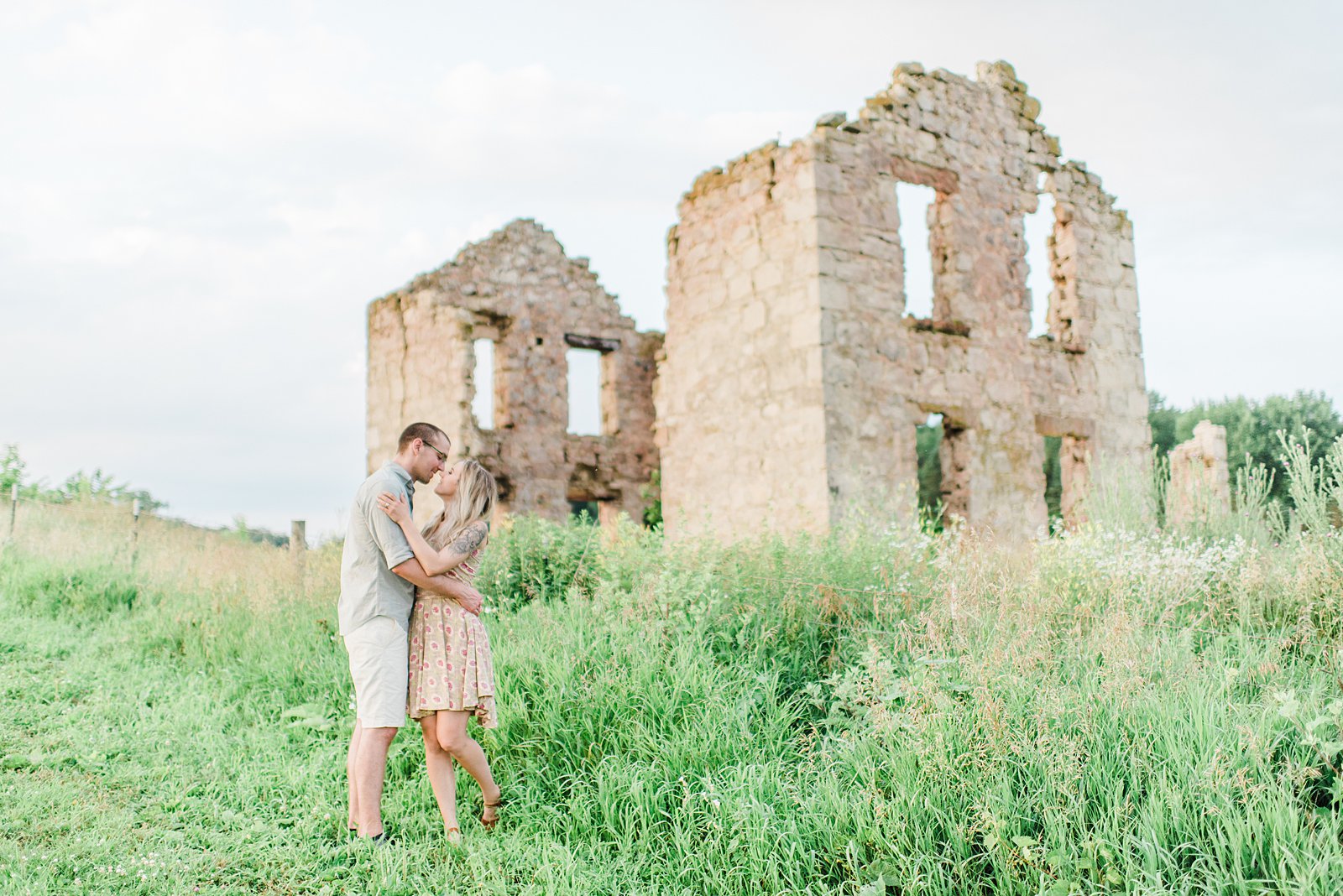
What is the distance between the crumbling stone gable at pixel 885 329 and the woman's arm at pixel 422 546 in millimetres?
5687

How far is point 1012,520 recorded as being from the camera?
39.9 feet

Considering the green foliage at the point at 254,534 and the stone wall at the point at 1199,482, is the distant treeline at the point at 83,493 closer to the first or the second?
the green foliage at the point at 254,534

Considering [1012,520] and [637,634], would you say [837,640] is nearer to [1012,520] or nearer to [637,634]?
[637,634]

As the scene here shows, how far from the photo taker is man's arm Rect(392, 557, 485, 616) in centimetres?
505

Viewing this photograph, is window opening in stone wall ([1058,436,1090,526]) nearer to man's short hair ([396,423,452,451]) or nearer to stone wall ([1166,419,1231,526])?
stone wall ([1166,419,1231,526])

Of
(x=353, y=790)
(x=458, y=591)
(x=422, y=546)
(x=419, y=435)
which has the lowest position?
(x=353, y=790)

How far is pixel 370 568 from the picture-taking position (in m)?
5.17

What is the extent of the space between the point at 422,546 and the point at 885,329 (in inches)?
283

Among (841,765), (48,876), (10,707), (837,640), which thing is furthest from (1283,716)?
(10,707)

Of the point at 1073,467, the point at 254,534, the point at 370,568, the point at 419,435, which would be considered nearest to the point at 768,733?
the point at 370,568

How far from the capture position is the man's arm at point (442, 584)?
5051 mm

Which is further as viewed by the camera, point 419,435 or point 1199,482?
point 1199,482

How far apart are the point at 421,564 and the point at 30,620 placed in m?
5.85

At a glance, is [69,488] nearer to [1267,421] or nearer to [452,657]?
[452,657]
